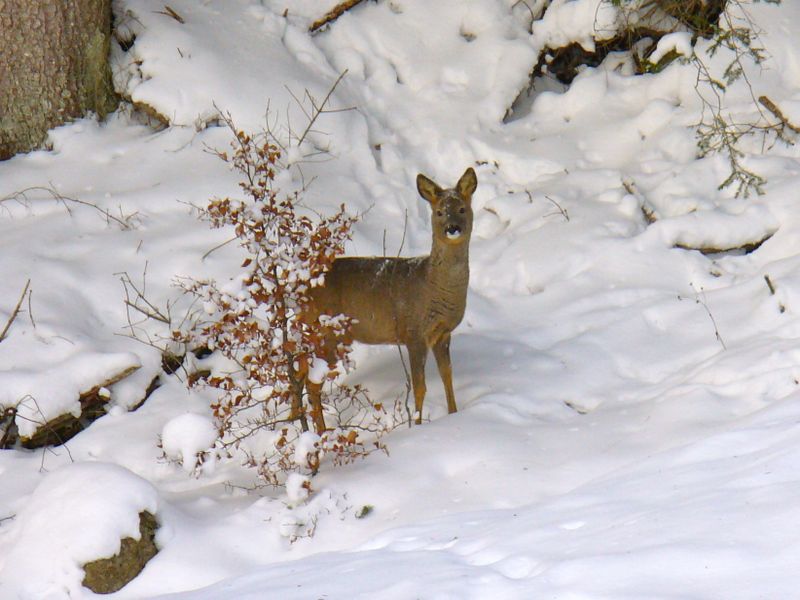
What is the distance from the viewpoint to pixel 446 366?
651 cm

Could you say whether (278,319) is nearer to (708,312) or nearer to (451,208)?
(451,208)

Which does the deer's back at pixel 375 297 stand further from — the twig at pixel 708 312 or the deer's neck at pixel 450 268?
the twig at pixel 708 312

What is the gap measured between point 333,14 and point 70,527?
628cm

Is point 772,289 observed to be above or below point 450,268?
below

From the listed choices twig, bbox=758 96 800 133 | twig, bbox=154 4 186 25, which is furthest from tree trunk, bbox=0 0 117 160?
twig, bbox=758 96 800 133

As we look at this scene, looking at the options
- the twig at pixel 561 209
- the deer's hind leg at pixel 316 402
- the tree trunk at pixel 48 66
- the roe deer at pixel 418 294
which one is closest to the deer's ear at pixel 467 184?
the roe deer at pixel 418 294

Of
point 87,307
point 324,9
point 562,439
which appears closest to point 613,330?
point 562,439

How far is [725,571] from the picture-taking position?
123 inches

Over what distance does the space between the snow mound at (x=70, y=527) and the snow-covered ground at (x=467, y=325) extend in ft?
0.04

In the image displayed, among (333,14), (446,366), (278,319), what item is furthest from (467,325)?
(333,14)

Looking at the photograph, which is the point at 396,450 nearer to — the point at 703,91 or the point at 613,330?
the point at 613,330

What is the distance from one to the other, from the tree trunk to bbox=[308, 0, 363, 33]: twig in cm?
190

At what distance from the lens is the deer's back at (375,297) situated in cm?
646

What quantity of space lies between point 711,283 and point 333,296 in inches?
105
